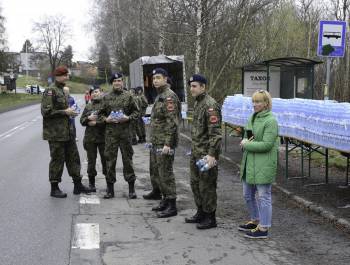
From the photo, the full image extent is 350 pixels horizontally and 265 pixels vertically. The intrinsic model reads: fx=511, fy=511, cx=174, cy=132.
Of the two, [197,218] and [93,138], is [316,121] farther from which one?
→ [93,138]

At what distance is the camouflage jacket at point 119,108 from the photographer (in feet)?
25.9

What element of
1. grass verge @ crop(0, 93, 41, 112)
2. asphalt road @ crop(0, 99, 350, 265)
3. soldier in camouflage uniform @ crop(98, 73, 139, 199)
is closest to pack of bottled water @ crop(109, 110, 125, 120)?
soldier in camouflage uniform @ crop(98, 73, 139, 199)

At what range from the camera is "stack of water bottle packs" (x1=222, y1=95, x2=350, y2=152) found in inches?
270

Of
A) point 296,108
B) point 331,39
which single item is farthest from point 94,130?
point 331,39

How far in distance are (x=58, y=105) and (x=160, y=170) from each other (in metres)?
2.10

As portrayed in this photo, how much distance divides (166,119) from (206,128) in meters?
0.87

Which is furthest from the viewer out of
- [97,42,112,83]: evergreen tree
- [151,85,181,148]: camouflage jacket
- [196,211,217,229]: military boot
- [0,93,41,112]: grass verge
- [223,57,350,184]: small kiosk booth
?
[97,42,112,83]: evergreen tree

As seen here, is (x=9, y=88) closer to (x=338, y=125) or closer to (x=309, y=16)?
(x=309, y=16)

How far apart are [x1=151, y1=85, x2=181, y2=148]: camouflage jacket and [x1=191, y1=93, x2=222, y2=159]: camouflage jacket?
0.51 m

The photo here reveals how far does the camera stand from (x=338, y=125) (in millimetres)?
6918

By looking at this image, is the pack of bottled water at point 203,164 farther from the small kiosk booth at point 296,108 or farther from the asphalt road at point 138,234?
the small kiosk booth at point 296,108

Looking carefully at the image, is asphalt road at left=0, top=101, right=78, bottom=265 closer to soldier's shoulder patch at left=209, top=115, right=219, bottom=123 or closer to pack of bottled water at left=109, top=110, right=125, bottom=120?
pack of bottled water at left=109, top=110, right=125, bottom=120

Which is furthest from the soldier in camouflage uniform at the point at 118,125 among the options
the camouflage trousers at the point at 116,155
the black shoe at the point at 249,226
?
the black shoe at the point at 249,226

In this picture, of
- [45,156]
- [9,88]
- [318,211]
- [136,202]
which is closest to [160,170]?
[136,202]
